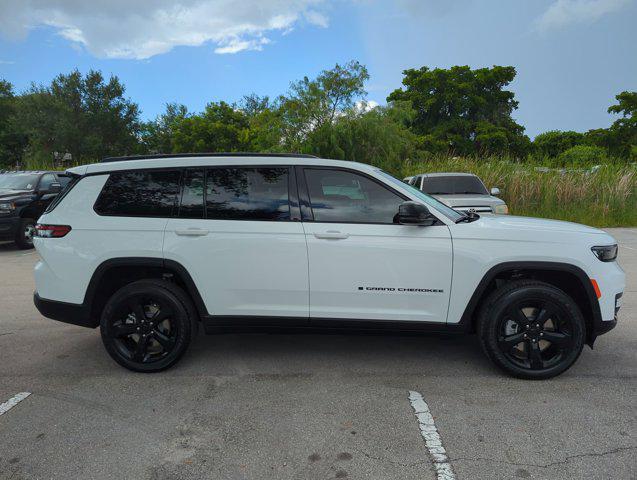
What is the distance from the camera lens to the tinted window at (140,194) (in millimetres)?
3766

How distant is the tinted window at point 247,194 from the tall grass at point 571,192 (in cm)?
1282

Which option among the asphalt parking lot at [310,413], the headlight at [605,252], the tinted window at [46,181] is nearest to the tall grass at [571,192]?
the asphalt parking lot at [310,413]

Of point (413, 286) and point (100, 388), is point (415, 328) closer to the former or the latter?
point (413, 286)

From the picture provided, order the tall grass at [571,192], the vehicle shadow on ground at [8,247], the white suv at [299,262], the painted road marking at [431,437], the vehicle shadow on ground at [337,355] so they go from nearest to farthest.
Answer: the painted road marking at [431,437]
the white suv at [299,262]
the vehicle shadow on ground at [337,355]
the vehicle shadow on ground at [8,247]
the tall grass at [571,192]

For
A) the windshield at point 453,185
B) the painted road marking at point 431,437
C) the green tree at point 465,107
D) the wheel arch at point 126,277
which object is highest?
the green tree at point 465,107

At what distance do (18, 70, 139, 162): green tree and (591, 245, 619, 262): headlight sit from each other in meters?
45.1

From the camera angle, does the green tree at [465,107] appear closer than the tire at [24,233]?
No

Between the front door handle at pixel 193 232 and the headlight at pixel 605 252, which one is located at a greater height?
the front door handle at pixel 193 232

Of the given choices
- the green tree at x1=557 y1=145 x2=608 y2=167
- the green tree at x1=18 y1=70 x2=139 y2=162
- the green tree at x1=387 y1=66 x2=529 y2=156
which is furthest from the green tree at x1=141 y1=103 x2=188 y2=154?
the green tree at x1=557 y1=145 x2=608 y2=167

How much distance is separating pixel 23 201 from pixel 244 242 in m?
8.93

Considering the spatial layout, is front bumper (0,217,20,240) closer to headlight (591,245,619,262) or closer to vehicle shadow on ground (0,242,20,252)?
vehicle shadow on ground (0,242,20,252)

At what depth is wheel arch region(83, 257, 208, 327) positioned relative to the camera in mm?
3678

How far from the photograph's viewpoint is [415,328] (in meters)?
3.58

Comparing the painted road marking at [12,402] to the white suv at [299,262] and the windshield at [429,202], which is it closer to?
the white suv at [299,262]
